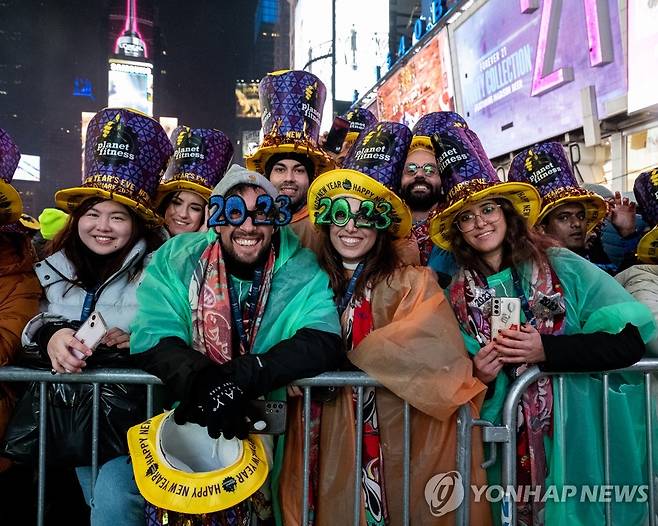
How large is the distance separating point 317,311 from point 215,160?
87.3 inches

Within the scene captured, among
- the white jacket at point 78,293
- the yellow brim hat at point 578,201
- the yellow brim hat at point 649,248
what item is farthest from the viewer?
the yellow brim hat at point 578,201

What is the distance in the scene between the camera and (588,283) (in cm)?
262

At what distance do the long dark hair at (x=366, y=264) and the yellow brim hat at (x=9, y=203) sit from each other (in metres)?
1.73

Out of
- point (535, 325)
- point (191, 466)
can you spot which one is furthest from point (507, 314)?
point (191, 466)

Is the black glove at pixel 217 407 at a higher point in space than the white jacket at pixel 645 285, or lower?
lower

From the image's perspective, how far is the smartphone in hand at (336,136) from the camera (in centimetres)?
468

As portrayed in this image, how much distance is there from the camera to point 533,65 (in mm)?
10852

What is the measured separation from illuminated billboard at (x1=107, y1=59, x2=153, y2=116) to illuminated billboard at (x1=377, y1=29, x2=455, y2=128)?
13876 mm

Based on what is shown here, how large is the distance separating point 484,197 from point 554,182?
132 cm

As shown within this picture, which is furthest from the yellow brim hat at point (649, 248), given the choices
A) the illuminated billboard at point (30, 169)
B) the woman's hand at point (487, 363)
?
the illuminated billboard at point (30, 169)

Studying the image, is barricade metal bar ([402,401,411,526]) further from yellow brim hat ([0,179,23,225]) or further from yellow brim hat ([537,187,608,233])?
yellow brim hat ([0,179,23,225])

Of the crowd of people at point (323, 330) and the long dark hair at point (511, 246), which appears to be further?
the long dark hair at point (511, 246)

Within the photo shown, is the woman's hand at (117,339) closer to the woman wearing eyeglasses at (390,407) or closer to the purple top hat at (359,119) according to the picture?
the woman wearing eyeglasses at (390,407)

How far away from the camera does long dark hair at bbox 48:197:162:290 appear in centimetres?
271
